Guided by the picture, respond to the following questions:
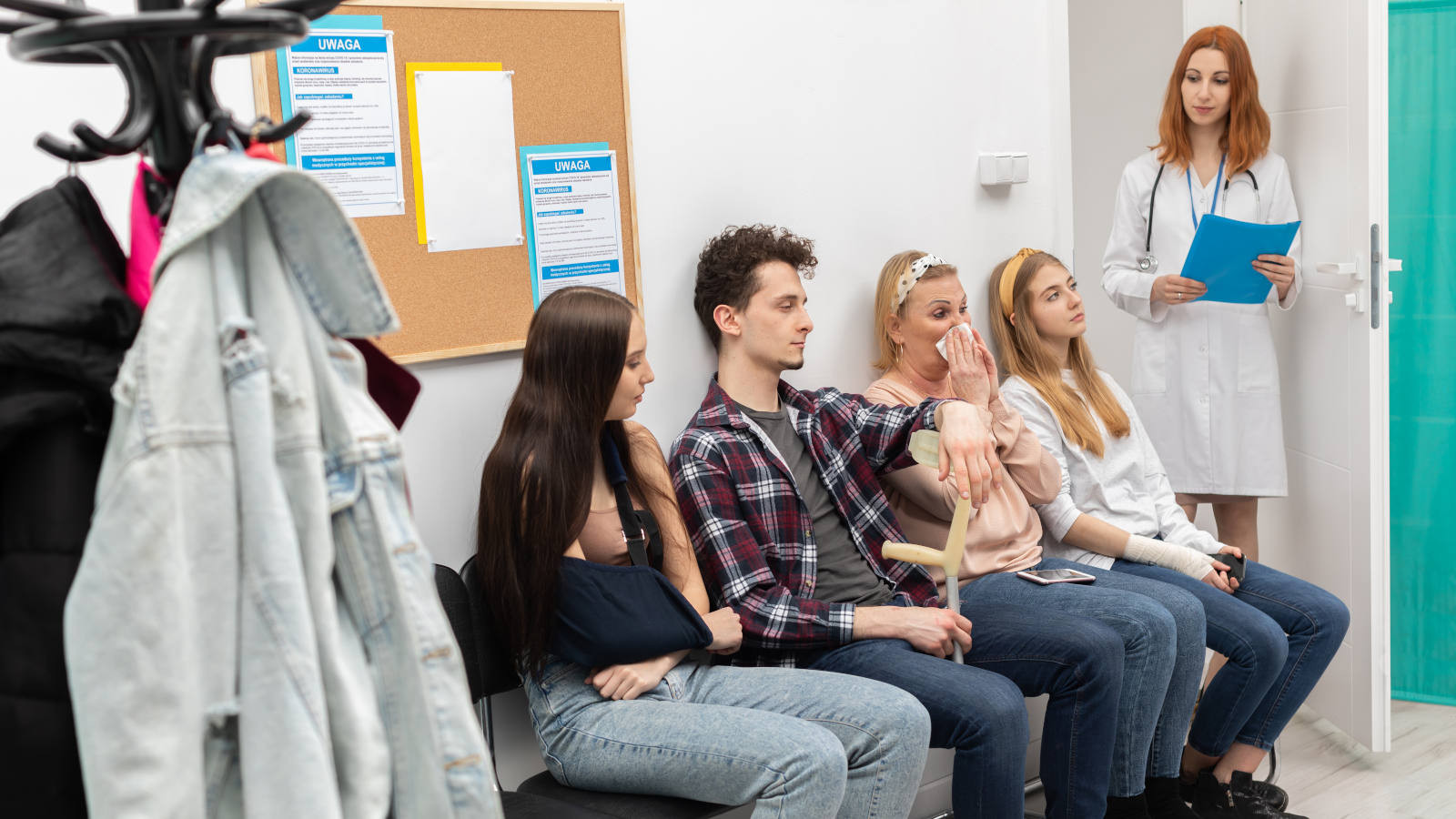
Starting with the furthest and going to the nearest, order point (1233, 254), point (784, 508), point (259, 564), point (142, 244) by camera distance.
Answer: point (1233, 254) < point (784, 508) < point (142, 244) < point (259, 564)

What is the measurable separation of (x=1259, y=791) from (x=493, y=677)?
183 cm

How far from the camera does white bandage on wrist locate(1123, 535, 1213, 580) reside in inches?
112

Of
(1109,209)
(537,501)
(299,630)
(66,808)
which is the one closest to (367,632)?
(299,630)

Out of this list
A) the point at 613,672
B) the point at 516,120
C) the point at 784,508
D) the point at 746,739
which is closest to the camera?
the point at 746,739

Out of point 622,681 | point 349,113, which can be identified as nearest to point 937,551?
point 622,681

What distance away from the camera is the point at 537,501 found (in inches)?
80.7

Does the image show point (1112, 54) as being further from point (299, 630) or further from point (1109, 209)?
point (299, 630)

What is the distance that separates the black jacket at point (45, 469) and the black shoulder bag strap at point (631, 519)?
1.21 metres

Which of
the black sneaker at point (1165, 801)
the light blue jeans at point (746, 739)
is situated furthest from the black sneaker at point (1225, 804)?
the light blue jeans at point (746, 739)

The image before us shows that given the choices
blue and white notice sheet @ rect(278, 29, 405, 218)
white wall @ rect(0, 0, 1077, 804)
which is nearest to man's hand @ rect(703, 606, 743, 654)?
white wall @ rect(0, 0, 1077, 804)

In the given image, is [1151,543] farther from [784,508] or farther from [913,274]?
[784,508]

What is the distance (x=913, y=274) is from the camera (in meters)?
2.85

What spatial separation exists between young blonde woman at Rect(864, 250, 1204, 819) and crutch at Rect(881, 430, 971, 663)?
0.06 metres

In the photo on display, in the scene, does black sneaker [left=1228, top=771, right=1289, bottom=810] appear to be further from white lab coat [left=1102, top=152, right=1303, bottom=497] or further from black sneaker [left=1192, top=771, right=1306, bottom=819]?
white lab coat [left=1102, top=152, right=1303, bottom=497]
